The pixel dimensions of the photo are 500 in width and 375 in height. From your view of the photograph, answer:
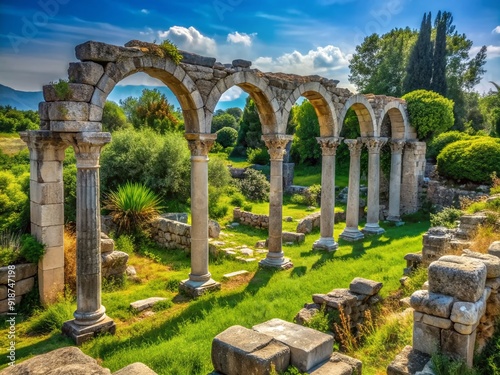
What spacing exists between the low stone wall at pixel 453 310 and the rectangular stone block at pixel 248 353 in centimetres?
185

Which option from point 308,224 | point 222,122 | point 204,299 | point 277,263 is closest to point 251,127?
point 222,122

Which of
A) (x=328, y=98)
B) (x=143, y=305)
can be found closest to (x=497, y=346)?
(x=143, y=305)

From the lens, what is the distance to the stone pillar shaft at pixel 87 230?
287 inches

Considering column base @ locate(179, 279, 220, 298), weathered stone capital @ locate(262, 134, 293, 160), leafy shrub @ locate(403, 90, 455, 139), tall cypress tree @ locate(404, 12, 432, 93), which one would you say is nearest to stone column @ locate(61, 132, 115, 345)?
column base @ locate(179, 279, 220, 298)

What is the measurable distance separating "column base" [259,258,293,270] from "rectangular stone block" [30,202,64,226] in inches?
218

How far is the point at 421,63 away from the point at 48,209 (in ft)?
115

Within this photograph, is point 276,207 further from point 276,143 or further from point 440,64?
point 440,64

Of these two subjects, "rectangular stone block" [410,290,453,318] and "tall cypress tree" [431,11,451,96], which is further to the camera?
"tall cypress tree" [431,11,451,96]

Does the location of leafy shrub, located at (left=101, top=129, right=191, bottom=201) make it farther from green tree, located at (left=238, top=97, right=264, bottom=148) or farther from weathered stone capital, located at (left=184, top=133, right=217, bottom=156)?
green tree, located at (left=238, top=97, right=264, bottom=148)

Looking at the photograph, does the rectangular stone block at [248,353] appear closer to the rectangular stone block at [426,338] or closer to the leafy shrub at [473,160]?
the rectangular stone block at [426,338]

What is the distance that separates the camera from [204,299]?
9.05 meters

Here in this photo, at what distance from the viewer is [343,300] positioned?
7586 mm

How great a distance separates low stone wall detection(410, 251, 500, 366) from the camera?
4707 millimetres

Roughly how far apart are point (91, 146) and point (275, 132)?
564cm
